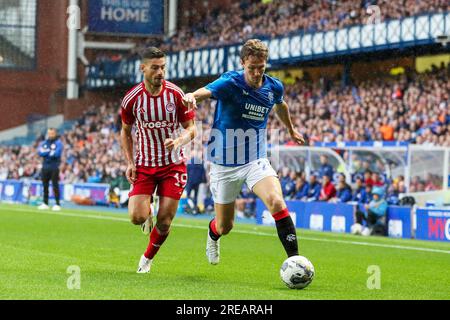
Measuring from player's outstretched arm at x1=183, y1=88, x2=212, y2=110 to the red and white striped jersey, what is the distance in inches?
25.0

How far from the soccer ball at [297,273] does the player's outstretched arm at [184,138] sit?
63.9 inches

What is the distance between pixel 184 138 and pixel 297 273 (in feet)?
6.20

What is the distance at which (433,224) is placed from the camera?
19.8m

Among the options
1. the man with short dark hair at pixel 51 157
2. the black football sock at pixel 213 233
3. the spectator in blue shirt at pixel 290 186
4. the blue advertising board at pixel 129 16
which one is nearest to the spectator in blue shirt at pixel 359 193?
the spectator in blue shirt at pixel 290 186

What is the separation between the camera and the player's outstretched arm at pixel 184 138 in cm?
1012

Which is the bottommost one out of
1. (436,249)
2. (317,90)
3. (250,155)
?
(436,249)

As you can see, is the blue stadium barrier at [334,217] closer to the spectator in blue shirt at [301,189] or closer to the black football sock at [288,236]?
the spectator in blue shirt at [301,189]

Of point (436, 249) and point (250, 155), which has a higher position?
point (250, 155)

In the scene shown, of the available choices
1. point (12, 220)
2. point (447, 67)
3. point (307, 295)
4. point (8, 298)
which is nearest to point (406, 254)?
point (307, 295)

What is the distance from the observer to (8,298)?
855cm

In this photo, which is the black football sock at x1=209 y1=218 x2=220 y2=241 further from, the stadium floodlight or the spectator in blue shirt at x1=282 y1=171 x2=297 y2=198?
the stadium floodlight

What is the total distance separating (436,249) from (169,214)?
6.92m

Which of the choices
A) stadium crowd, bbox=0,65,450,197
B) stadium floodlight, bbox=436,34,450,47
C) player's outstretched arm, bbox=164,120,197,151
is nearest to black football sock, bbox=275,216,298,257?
player's outstretched arm, bbox=164,120,197,151
